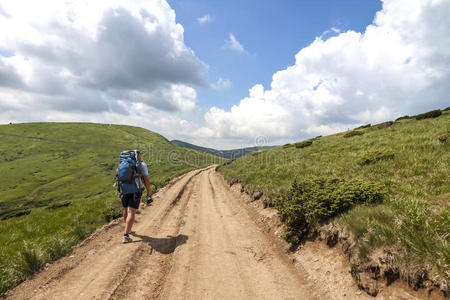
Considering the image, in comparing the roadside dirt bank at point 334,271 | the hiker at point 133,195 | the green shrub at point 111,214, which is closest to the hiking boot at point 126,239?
the hiker at point 133,195

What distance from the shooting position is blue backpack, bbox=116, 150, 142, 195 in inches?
294

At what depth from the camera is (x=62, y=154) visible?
456 feet

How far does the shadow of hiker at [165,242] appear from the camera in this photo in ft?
22.5

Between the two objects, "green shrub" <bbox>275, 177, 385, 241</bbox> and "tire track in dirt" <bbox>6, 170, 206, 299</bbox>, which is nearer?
"tire track in dirt" <bbox>6, 170, 206, 299</bbox>

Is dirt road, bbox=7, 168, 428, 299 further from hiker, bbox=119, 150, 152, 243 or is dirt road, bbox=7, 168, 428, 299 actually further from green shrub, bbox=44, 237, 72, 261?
hiker, bbox=119, 150, 152, 243

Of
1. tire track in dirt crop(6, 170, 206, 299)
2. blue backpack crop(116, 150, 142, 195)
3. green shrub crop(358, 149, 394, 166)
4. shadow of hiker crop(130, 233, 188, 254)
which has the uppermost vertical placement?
green shrub crop(358, 149, 394, 166)

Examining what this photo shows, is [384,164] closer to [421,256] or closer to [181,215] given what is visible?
[421,256]

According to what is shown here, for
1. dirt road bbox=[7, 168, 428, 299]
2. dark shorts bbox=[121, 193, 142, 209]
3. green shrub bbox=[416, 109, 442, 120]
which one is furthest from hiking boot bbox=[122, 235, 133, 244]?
green shrub bbox=[416, 109, 442, 120]

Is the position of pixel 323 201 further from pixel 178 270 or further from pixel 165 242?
pixel 165 242

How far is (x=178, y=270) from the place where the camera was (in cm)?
550

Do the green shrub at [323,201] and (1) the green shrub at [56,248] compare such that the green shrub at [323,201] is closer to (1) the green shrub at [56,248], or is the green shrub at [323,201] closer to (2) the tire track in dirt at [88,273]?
(2) the tire track in dirt at [88,273]

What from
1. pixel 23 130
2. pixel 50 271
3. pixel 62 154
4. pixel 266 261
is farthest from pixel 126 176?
pixel 23 130

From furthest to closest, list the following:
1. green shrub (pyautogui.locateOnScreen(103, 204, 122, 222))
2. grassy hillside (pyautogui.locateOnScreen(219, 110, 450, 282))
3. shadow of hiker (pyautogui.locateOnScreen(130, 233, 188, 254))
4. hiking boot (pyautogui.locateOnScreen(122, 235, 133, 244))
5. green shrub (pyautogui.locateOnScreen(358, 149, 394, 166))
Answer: green shrub (pyautogui.locateOnScreen(358, 149, 394, 166)) → green shrub (pyautogui.locateOnScreen(103, 204, 122, 222)) → hiking boot (pyautogui.locateOnScreen(122, 235, 133, 244)) → shadow of hiker (pyautogui.locateOnScreen(130, 233, 188, 254)) → grassy hillside (pyautogui.locateOnScreen(219, 110, 450, 282))

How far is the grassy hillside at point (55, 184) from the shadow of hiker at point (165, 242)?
264 cm
